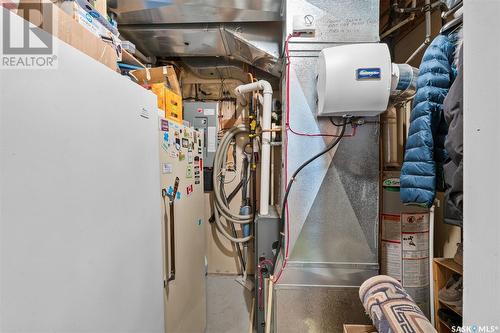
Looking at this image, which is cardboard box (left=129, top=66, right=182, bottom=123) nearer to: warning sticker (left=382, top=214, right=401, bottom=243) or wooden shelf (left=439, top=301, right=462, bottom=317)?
warning sticker (left=382, top=214, right=401, bottom=243)

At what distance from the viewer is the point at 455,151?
0.78 m

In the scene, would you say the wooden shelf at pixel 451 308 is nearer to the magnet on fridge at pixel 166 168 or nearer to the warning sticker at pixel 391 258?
the warning sticker at pixel 391 258

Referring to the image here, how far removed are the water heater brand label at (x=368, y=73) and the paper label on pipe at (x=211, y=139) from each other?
1665 millimetres

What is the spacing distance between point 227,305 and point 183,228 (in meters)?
1.48

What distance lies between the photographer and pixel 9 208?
413 millimetres

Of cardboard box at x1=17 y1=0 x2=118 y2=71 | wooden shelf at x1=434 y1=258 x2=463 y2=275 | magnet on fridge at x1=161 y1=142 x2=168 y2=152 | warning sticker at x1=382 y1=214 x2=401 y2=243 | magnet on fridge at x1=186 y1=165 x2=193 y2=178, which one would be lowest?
wooden shelf at x1=434 y1=258 x2=463 y2=275

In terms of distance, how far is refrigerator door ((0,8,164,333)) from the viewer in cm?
42

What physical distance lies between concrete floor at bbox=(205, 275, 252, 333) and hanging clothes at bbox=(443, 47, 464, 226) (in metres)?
2.28

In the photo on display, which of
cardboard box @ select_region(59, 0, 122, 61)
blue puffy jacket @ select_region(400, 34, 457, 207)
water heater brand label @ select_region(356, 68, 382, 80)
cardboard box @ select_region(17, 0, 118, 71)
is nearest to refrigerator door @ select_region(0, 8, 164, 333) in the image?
cardboard box @ select_region(17, 0, 118, 71)

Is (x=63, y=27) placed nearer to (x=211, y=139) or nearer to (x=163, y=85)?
(x=163, y=85)

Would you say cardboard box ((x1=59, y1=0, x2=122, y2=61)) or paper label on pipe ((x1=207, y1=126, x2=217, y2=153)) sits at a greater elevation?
A: cardboard box ((x1=59, y1=0, x2=122, y2=61))

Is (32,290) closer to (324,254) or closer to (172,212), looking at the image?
(172,212)

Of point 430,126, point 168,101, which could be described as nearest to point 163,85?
point 168,101

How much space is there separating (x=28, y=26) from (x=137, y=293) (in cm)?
84
